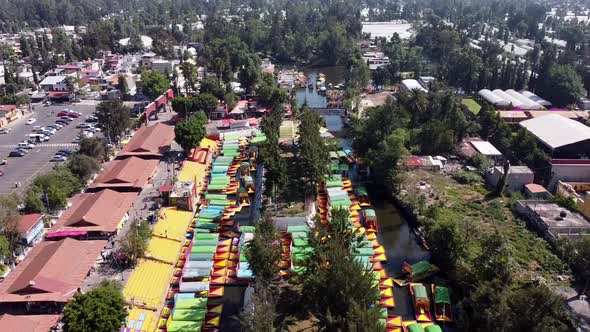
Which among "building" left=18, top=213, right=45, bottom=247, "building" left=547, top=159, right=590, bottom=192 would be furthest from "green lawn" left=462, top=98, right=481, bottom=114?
"building" left=18, top=213, right=45, bottom=247

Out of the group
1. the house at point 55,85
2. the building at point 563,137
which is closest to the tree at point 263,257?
the building at point 563,137

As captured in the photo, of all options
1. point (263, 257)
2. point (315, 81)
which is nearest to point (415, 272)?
point (263, 257)

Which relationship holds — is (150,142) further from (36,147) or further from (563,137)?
(563,137)

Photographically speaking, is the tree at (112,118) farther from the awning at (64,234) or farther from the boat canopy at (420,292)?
the boat canopy at (420,292)

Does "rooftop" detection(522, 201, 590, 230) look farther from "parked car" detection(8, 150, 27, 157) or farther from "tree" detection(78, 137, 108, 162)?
"parked car" detection(8, 150, 27, 157)

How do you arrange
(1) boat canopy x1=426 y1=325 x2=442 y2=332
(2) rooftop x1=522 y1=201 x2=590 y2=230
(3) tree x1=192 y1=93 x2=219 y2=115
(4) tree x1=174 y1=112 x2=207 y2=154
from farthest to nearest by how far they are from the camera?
(3) tree x1=192 y1=93 x2=219 y2=115 → (4) tree x1=174 y1=112 x2=207 y2=154 → (2) rooftop x1=522 y1=201 x2=590 y2=230 → (1) boat canopy x1=426 y1=325 x2=442 y2=332

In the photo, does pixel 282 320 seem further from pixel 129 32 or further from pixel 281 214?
pixel 129 32
